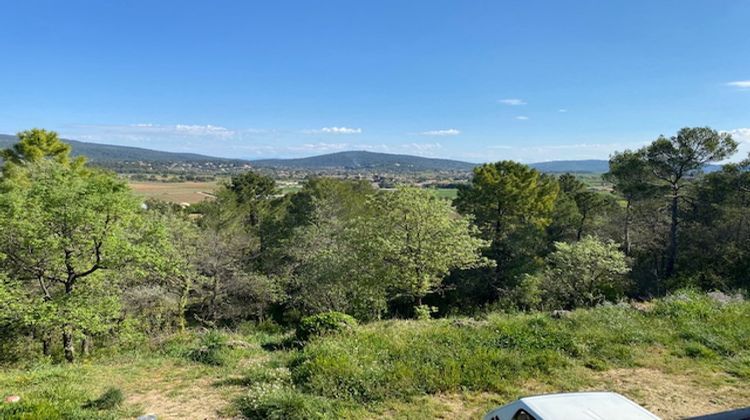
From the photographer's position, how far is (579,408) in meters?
3.70

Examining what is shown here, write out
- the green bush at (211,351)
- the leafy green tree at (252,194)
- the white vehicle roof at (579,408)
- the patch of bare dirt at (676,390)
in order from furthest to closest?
the leafy green tree at (252,194), the green bush at (211,351), the patch of bare dirt at (676,390), the white vehicle roof at (579,408)

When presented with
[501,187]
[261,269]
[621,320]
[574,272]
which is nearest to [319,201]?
[261,269]

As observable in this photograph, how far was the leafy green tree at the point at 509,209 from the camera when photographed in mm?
25125

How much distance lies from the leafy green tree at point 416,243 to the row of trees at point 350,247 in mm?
64

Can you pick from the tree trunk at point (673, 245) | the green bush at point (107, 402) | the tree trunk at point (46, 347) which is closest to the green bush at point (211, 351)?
the green bush at point (107, 402)

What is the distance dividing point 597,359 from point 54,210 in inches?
532

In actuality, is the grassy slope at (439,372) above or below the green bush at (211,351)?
above

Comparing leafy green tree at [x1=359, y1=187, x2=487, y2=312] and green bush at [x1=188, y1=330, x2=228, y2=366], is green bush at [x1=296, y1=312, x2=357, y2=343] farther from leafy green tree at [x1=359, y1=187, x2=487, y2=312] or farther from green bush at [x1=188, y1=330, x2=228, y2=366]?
leafy green tree at [x1=359, y1=187, x2=487, y2=312]

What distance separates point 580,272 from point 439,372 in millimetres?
13801

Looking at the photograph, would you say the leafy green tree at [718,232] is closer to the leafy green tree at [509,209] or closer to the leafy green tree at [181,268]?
the leafy green tree at [509,209]

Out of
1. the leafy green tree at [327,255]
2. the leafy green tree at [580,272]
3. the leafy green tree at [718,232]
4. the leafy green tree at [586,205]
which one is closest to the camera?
the leafy green tree at [580,272]

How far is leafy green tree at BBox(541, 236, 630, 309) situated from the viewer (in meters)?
17.1

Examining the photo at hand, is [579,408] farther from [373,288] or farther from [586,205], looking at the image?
[586,205]

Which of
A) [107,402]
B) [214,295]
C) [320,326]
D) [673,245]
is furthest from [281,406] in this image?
[673,245]
